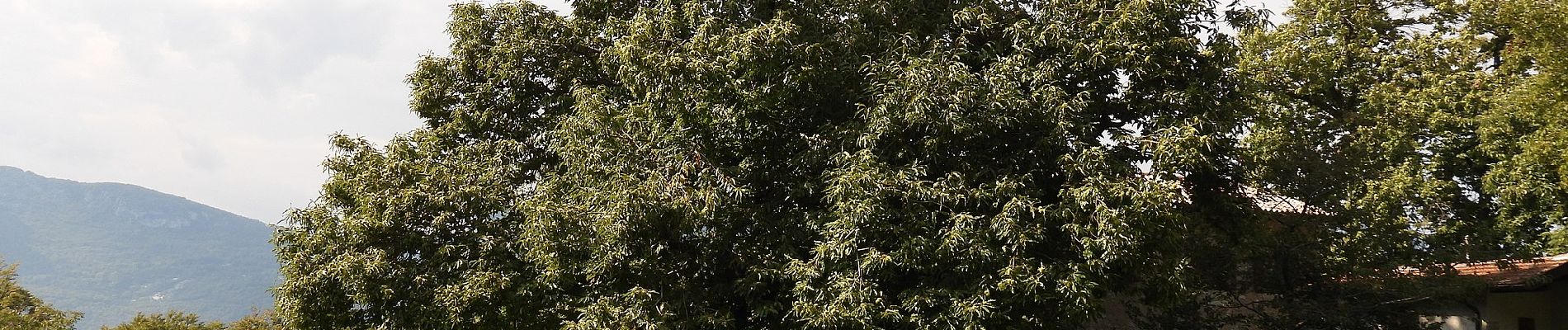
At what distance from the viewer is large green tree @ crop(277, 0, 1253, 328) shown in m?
12.3

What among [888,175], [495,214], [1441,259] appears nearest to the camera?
[888,175]

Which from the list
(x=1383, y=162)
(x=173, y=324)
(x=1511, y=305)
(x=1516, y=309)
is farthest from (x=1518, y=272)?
(x=173, y=324)

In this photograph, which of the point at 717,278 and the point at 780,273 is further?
the point at 717,278

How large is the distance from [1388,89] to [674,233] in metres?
12.6

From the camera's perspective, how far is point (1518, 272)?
19.5 metres

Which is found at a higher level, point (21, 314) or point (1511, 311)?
point (1511, 311)

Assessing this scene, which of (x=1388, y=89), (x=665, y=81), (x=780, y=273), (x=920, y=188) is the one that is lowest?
(x=780, y=273)

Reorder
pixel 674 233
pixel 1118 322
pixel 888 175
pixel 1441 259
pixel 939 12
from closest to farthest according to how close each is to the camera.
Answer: pixel 888 175, pixel 674 233, pixel 939 12, pixel 1441 259, pixel 1118 322

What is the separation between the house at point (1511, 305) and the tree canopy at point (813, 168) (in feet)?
8.10

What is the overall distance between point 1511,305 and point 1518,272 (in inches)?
45.7

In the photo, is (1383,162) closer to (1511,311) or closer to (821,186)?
(1511,311)

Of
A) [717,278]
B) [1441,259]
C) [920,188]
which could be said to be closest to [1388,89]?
[1441,259]

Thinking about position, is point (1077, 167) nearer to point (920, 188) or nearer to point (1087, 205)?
point (1087, 205)

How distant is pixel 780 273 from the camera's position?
1288cm
